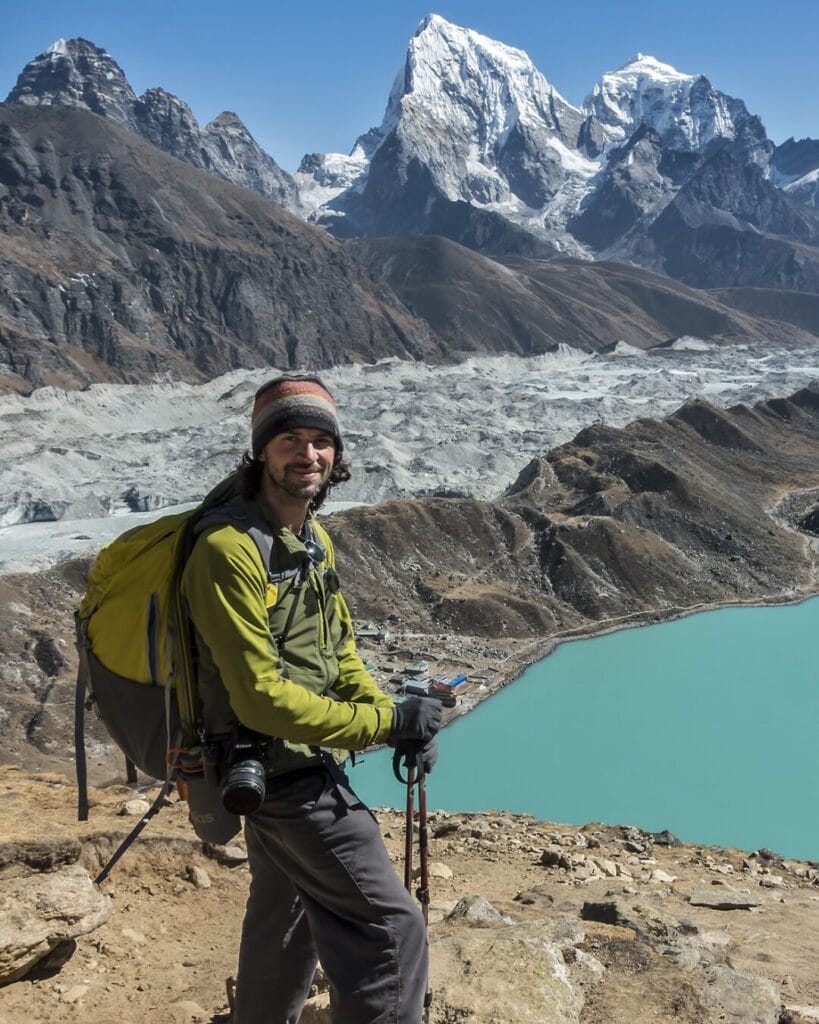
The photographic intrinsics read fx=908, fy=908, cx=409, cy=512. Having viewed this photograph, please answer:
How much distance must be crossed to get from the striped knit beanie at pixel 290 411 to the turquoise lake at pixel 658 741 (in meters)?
18.3

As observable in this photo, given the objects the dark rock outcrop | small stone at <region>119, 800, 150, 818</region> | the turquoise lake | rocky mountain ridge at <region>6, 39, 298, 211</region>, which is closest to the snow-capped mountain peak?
rocky mountain ridge at <region>6, 39, 298, 211</region>

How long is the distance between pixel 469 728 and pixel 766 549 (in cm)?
1975

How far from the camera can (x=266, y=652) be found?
258 cm

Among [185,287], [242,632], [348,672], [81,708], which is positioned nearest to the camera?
[242,632]

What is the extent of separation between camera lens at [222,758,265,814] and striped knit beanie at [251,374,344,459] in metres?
1.00

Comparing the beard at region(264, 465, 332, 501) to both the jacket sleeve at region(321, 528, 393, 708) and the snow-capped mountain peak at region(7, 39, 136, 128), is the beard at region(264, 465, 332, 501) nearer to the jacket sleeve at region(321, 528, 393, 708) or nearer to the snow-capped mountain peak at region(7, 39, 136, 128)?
the jacket sleeve at region(321, 528, 393, 708)

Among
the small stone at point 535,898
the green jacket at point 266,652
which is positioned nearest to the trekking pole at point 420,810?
the green jacket at point 266,652

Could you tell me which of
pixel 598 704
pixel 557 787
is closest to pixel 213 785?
pixel 557 787

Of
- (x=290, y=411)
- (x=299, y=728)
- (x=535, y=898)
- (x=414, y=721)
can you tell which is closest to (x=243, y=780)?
(x=299, y=728)

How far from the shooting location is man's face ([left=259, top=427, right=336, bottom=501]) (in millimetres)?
2938

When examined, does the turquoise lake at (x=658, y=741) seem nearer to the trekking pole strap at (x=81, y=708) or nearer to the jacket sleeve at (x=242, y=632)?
the trekking pole strap at (x=81, y=708)

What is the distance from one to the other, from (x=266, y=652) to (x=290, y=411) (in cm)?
81

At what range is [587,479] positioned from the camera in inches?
1693

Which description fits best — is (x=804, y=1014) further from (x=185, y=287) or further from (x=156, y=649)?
(x=185, y=287)
